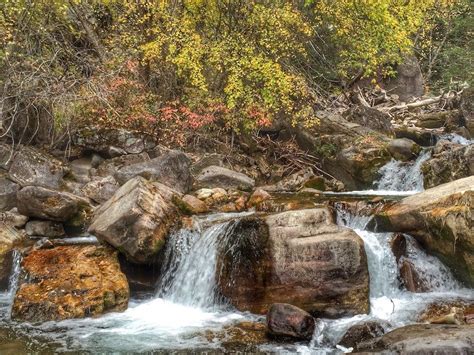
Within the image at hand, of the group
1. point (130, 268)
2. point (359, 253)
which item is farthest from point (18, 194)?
point (359, 253)

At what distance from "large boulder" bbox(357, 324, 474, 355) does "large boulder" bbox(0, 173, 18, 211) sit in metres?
9.59

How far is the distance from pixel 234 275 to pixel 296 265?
1237 mm

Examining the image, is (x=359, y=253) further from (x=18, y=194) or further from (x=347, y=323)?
(x=18, y=194)

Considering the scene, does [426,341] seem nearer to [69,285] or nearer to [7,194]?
[69,285]

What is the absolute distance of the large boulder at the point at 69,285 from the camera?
8.01 metres

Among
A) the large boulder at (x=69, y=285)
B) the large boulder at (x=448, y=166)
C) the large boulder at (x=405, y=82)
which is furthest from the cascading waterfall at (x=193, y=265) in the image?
the large boulder at (x=405, y=82)

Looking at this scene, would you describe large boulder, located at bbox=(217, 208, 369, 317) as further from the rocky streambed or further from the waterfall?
the waterfall

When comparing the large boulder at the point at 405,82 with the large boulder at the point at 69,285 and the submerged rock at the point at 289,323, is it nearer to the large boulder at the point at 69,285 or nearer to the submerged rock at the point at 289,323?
the large boulder at the point at 69,285

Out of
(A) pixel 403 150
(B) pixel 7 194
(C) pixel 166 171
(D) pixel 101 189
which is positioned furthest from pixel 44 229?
(A) pixel 403 150

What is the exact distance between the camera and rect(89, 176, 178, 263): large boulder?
9.25 meters

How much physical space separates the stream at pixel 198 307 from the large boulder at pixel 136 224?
1.50 feet

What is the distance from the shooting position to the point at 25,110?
13.8 meters

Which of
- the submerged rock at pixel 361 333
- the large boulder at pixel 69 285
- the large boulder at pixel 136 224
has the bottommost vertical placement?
the submerged rock at pixel 361 333

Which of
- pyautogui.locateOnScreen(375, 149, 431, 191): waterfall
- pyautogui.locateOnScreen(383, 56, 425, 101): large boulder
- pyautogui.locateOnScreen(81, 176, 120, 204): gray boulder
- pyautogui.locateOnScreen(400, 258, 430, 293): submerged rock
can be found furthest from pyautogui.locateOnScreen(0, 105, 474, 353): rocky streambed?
pyautogui.locateOnScreen(383, 56, 425, 101): large boulder
